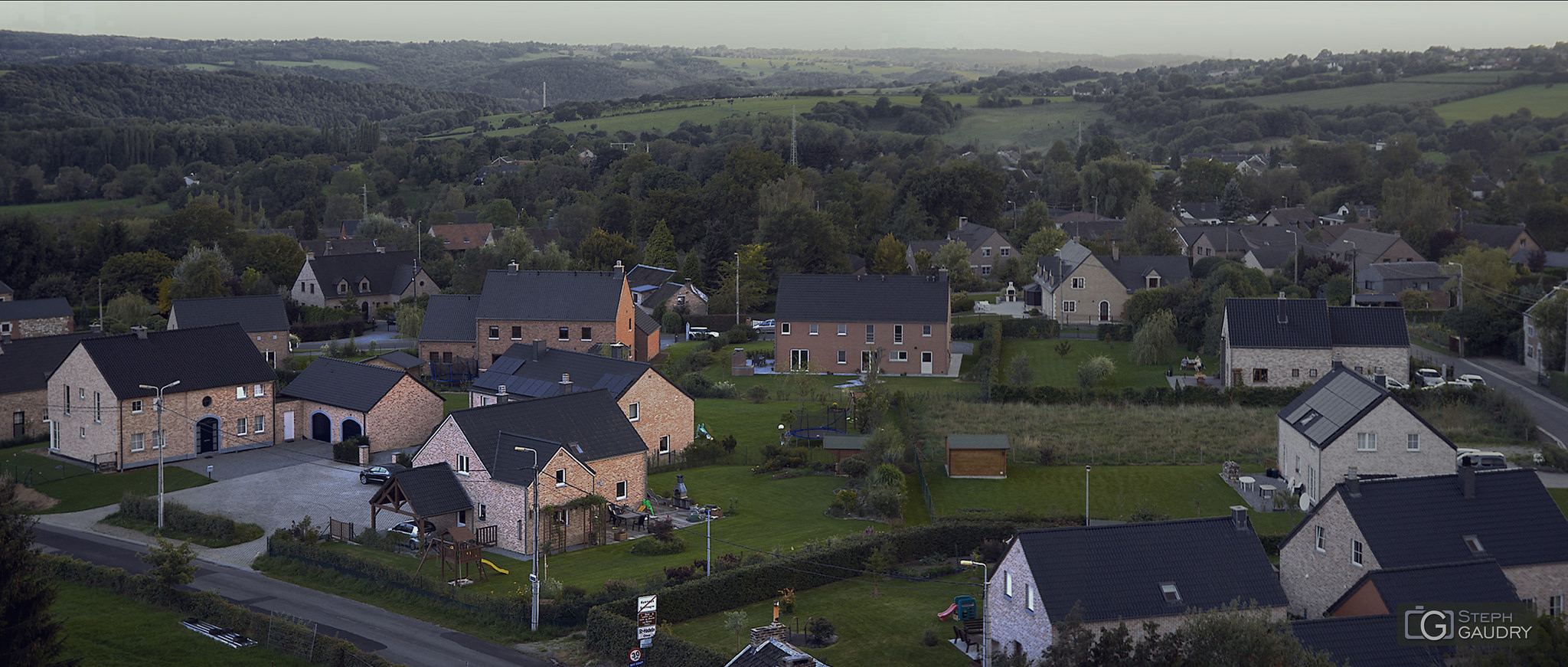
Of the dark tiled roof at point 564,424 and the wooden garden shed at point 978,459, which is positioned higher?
the dark tiled roof at point 564,424

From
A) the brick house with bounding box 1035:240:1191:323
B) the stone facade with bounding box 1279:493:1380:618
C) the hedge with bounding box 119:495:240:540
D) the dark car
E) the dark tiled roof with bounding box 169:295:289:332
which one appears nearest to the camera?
the stone facade with bounding box 1279:493:1380:618

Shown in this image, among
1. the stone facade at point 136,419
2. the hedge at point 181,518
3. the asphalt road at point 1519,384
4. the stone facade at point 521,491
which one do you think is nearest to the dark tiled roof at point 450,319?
the stone facade at point 136,419

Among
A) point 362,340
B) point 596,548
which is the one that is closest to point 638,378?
point 596,548

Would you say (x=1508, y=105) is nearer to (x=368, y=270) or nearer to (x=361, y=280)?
(x=368, y=270)

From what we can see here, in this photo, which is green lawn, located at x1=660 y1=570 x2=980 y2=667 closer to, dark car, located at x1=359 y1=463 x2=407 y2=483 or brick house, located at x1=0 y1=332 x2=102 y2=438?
dark car, located at x1=359 y1=463 x2=407 y2=483

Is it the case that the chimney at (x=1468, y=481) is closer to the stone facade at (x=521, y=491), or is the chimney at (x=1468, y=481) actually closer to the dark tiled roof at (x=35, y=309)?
the stone facade at (x=521, y=491)

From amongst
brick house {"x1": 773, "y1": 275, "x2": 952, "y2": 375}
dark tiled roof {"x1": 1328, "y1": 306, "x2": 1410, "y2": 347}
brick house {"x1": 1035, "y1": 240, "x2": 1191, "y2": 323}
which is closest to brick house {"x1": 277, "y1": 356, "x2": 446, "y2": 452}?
brick house {"x1": 773, "y1": 275, "x2": 952, "y2": 375}

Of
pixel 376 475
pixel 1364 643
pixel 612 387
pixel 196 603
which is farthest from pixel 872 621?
pixel 376 475
